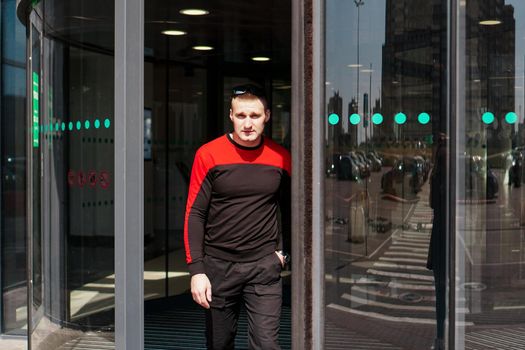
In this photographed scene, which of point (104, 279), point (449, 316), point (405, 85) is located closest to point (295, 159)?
point (405, 85)

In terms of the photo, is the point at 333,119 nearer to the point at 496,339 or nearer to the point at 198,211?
the point at 198,211

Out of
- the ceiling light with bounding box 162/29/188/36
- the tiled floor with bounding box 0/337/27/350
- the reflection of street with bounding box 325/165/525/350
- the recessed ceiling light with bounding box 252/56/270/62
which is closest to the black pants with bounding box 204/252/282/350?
the reflection of street with bounding box 325/165/525/350

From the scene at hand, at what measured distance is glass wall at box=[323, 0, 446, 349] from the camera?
13.8ft

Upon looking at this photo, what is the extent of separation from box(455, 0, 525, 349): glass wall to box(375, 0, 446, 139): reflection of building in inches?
3.9

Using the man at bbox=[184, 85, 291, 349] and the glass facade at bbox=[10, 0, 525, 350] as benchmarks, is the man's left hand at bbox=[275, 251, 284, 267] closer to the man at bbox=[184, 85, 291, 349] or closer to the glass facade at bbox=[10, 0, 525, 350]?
the man at bbox=[184, 85, 291, 349]

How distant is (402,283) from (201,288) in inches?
36.4

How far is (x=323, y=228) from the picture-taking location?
4.21 metres

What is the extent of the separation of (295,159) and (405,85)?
60 cm

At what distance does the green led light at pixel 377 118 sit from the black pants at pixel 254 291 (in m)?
0.81

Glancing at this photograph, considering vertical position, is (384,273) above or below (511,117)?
below

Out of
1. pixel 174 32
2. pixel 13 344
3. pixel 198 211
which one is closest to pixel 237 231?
pixel 198 211

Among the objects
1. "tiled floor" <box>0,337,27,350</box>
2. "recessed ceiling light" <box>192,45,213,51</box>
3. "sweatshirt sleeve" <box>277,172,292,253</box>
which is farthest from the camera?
"recessed ceiling light" <box>192,45,213,51</box>

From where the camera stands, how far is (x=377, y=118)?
4223mm

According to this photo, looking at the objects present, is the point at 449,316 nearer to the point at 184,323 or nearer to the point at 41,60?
the point at 41,60
